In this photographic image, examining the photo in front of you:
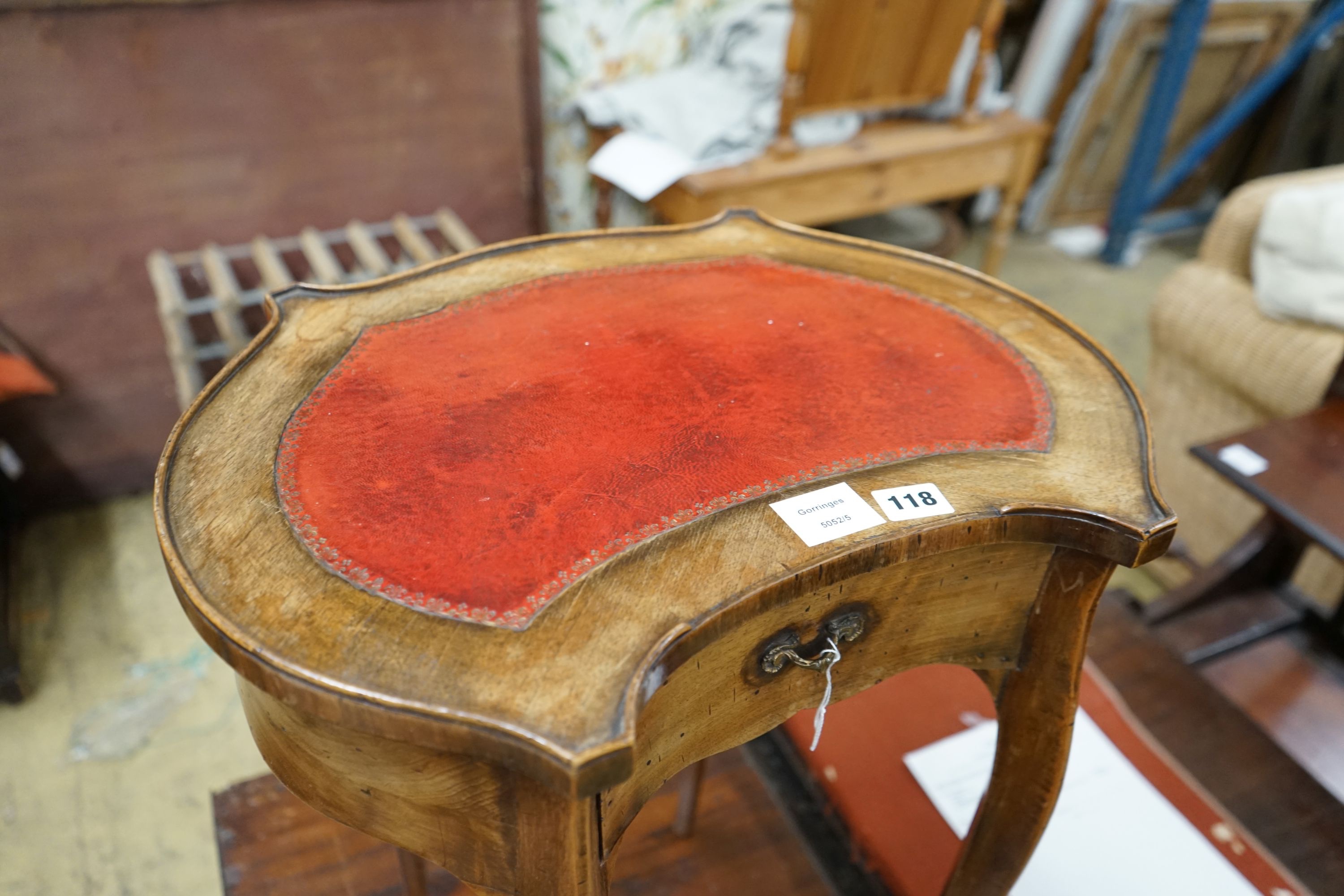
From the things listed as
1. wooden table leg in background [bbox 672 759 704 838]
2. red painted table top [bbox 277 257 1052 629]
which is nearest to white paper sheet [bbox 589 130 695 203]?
red painted table top [bbox 277 257 1052 629]

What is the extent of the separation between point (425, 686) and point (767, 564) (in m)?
0.30

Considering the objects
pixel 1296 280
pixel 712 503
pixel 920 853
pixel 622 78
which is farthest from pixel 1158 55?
pixel 712 503

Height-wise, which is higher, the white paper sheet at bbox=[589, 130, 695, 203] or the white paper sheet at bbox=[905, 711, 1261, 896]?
the white paper sheet at bbox=[589, 130, 695, 203]

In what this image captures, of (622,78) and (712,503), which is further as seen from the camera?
(622,78)

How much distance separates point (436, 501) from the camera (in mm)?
823

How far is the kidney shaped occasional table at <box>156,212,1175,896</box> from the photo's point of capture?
0.71 m

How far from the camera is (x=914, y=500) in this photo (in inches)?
34.2

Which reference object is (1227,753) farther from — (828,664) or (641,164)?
(641,164)

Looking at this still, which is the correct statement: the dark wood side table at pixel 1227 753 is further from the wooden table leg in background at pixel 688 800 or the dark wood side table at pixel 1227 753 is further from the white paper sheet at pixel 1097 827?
the wooden table leg in background at pixel 688 800

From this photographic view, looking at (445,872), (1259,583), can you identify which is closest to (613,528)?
(445,872)

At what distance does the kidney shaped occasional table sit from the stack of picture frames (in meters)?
2.86

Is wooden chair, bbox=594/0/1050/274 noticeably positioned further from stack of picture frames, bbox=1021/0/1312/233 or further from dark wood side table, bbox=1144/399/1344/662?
dark wood side table, bbox=1144/399/1344/662

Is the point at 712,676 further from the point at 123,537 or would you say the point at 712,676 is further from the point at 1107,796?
the point at 123,537

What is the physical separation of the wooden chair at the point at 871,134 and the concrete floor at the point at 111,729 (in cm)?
148
